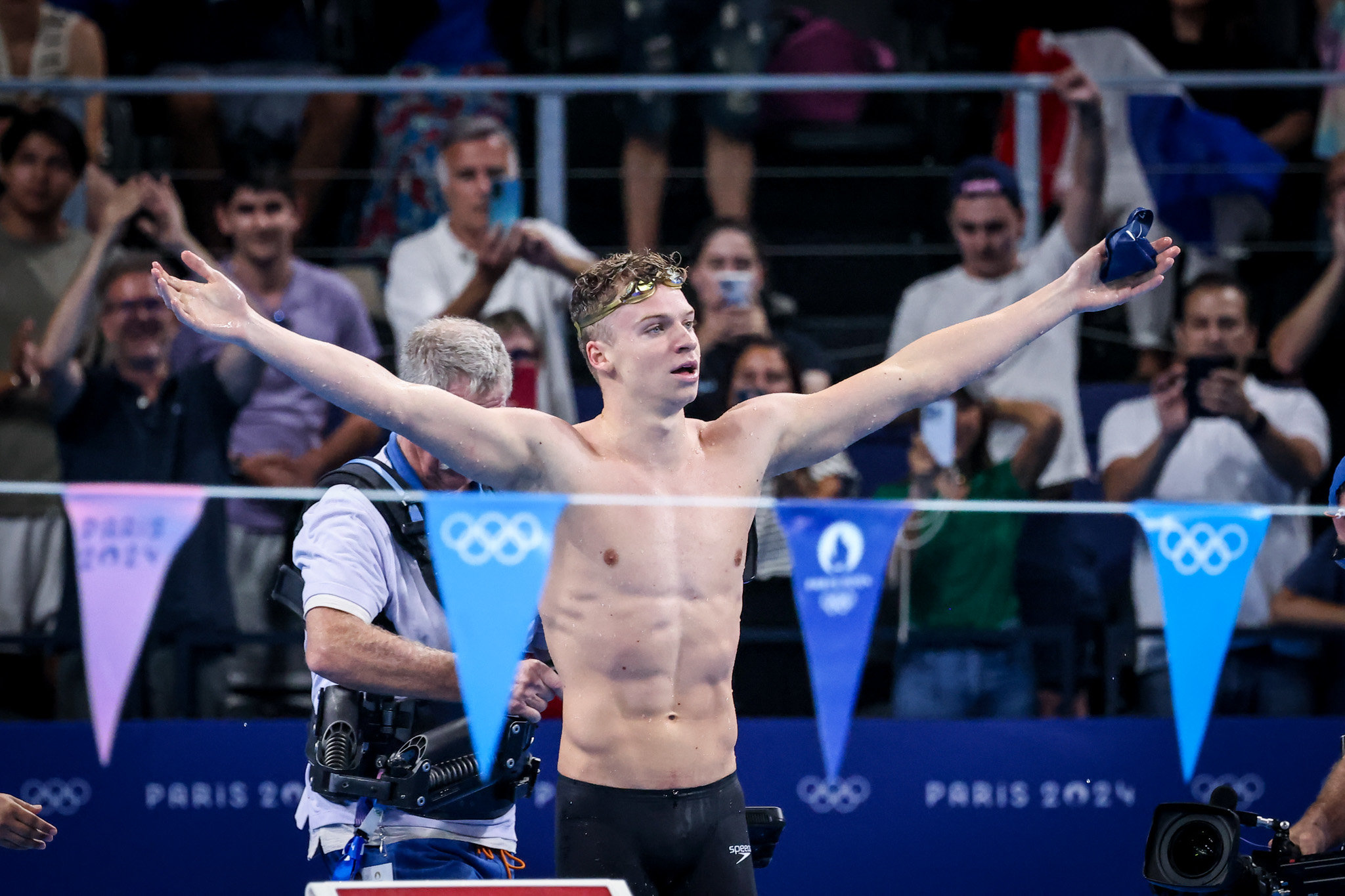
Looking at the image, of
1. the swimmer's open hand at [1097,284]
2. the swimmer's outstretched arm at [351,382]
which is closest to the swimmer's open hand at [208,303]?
the swimmer's outstretched arm at [351,382]

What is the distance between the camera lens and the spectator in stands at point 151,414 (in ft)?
17.3

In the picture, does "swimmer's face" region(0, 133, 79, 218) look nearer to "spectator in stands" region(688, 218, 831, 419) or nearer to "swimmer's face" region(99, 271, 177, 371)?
"swimmer's face" region(99, 271, 177, 371)

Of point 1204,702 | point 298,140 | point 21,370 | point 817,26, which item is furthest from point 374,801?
point 817,26

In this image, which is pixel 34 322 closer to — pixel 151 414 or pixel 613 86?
pixel 151 414

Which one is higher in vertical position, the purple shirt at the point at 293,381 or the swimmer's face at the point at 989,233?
the swimmer's face at the point at 989,233

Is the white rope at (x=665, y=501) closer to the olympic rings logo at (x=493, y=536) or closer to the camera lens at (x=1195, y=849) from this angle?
the olympic rings logo at (x=493, y=536)

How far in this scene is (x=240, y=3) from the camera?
624 centimetres

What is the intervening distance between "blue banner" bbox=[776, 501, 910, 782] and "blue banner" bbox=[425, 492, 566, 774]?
642 millimetres

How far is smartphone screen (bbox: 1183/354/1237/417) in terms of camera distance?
5484 millimetres

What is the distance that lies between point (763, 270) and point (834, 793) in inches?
73.3

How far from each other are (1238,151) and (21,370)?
4.64m

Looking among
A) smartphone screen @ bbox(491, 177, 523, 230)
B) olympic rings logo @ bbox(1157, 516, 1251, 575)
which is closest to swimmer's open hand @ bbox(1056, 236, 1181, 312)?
olympic rings logo @ bbox(1157, 516, 1251, 575)

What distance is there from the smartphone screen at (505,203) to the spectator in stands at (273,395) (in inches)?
23.4

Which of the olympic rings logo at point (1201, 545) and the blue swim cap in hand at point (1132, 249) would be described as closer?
the blue swim cap in hand at point (1132, 249)
